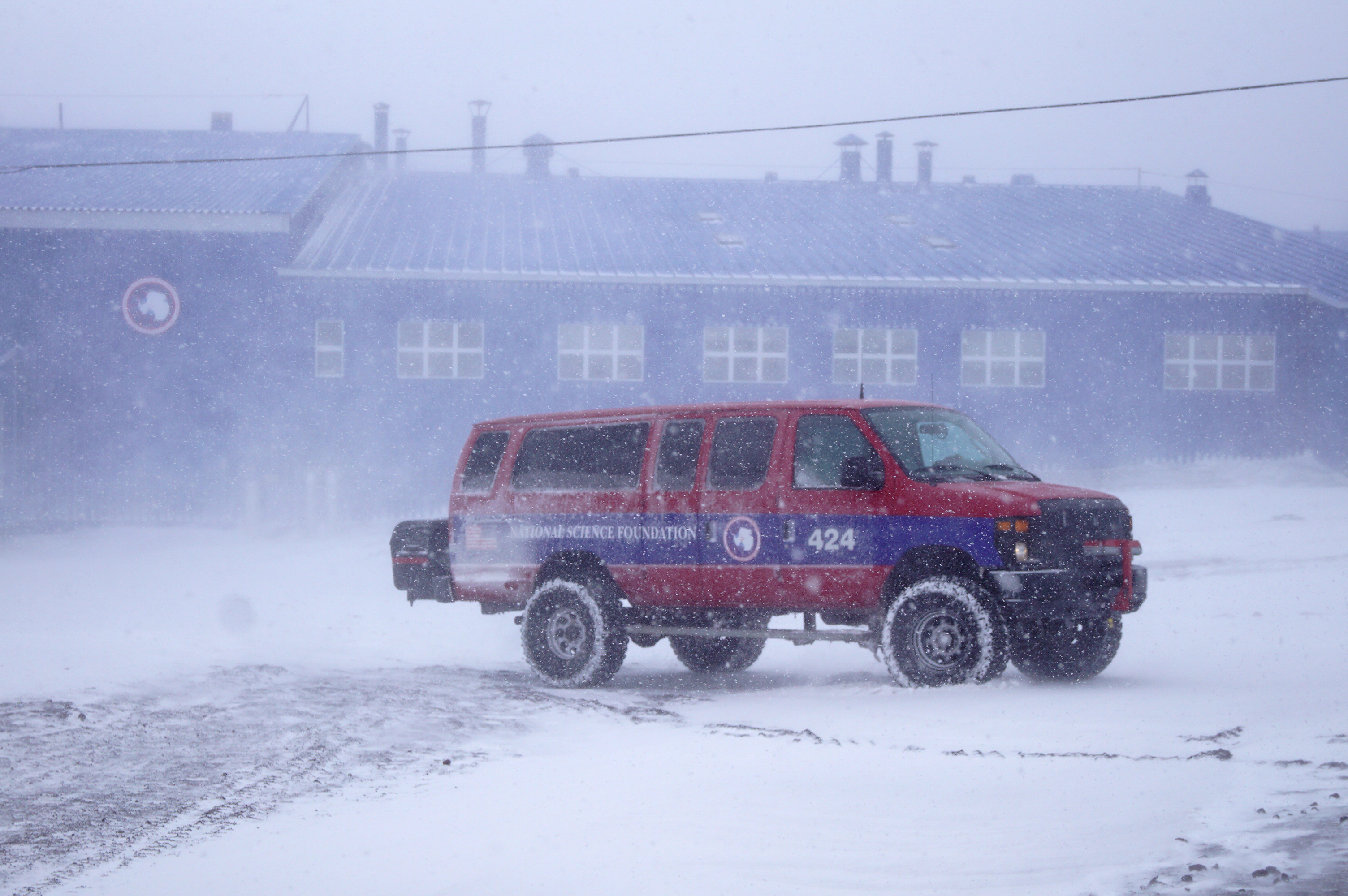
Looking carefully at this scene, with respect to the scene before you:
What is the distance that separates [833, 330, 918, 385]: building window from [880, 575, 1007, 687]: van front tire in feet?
59.2

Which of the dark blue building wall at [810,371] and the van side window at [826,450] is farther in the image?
the dark blue building wall at [810,371]

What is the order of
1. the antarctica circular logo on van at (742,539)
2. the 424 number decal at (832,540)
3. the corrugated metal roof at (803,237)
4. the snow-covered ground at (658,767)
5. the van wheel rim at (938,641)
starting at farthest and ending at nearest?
the corrugated metal roof at (803,237)
the antarctica circular logo on van at (742,539)
the 424 number decal at (832,540)
the van wheel rim at (938,641)
the snow-covered ground at (658,767)

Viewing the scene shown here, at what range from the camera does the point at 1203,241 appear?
97.5 feet

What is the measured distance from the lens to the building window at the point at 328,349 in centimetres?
2647

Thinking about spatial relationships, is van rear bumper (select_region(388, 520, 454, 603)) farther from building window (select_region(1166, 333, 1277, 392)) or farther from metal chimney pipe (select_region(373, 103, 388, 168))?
metal chimney pipe (select_region(373, 103, 388, 168))

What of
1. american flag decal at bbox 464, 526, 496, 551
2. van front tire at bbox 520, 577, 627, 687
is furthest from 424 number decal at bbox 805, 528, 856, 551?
american flag decal at bbox 464, 526, 496, 551

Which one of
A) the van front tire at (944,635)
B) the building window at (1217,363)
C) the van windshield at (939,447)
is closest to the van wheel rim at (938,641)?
the van front tire at (944,635)

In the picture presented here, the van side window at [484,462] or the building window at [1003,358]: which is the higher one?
the building window at [1003,358]

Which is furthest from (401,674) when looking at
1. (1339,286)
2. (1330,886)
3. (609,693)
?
(1339,286)

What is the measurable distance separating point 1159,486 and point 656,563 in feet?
58.4

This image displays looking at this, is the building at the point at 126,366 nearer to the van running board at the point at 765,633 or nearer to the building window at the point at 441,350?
the building window at the point at 441,350

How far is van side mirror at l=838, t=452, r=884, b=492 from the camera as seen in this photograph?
30.8 feet

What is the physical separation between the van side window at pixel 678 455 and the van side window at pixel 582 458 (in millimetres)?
190

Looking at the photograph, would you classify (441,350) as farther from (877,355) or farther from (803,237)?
(877,355)
